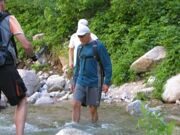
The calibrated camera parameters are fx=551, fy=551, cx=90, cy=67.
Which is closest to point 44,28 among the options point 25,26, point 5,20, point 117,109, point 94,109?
point 25,26

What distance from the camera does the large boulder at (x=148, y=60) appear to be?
13273 millimetres

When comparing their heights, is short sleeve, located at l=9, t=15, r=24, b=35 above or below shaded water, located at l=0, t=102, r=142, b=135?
above

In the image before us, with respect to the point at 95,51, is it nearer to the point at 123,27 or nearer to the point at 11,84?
the point at 11,84

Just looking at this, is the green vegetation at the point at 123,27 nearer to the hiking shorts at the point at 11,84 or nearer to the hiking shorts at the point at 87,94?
the hiking shorts at the point at 87,94

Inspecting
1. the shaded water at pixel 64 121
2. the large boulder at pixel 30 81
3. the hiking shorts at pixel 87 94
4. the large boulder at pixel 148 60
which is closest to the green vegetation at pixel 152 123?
the shaded water at pixel 64 121

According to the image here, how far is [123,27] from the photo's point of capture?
50.2ft

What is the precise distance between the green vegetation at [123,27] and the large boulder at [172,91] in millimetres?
180

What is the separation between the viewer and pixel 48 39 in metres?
17.2

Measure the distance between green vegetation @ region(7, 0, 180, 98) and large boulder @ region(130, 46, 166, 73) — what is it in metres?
0.17

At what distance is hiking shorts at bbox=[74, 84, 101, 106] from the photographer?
351 inches

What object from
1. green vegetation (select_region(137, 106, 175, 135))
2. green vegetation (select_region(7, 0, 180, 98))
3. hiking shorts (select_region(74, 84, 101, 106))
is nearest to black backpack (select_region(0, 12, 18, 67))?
green vegetation (select_region(137, 106, 175, 135))

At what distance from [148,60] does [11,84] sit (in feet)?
23.9

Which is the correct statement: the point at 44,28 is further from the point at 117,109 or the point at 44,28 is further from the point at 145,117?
the point at 145,117

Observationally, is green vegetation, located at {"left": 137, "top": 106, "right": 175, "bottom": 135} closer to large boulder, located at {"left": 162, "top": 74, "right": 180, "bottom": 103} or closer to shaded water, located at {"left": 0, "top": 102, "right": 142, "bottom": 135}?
shaded water, located at {"left": 0, "top": 102, "right": 142, "bottom": 135}
